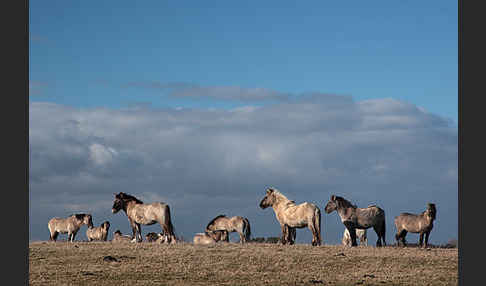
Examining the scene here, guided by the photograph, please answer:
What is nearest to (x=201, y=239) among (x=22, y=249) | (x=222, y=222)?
(x=222, y=222)

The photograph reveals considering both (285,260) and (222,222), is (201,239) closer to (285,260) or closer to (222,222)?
(222,222)

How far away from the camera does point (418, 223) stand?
37.7 m

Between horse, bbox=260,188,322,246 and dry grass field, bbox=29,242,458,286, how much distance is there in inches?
87.6

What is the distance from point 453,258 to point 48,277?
16138 millimetres

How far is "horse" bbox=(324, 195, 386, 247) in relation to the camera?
3819 cm

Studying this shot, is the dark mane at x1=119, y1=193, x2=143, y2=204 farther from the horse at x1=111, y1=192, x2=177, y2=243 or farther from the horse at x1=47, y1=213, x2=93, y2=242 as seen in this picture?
the horse at x1=47, y1=213, x2=93, y2=242

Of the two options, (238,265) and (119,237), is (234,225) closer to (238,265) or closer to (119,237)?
(119,237)

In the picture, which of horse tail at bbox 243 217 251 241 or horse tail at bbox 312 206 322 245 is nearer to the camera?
horse tail at bbox 312 206 322 245

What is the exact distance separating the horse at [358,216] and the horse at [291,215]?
2.33 meters

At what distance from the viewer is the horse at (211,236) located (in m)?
47.5

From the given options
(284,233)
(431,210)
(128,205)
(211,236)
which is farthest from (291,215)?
(211,236)

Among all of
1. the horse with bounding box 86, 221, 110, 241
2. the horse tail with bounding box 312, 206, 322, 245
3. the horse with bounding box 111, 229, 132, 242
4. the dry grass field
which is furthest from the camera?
the horse with bounding box 86, 221, 110, 241

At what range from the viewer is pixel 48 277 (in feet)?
91.0

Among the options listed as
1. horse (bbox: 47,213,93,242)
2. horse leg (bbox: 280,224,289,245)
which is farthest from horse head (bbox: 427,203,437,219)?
horse (bbox: 47,213,93,242)
